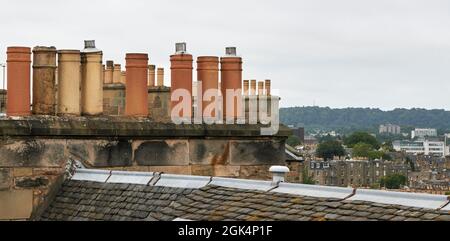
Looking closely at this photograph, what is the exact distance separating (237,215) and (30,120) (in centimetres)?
548

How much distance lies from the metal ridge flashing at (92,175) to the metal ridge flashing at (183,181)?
1395 mm

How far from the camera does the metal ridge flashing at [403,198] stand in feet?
37.5

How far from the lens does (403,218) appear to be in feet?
36.7

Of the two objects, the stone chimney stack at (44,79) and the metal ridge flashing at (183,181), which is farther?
the stone chimney stack at (44,79)

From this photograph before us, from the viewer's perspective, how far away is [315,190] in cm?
1318

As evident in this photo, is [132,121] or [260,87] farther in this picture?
[260,87]

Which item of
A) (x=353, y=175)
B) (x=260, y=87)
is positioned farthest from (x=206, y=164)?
(x=353, y=175)

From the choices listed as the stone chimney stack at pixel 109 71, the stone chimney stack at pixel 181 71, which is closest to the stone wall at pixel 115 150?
the stone chimney stack at pixel 181 71

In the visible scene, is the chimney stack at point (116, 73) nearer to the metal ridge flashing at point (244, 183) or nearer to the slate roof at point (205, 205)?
the slate roof at point (205, 205)

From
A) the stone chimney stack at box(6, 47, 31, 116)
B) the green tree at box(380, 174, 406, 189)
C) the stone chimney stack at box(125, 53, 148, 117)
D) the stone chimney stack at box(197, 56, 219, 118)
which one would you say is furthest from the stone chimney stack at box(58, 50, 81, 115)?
the green tree at box(380, 174, 406, 189)

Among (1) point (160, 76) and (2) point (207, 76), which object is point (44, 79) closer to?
(2) point (207, 76)

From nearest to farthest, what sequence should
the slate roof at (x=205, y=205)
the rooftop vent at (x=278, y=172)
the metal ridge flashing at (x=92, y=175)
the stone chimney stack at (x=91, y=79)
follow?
the slate roof at (x=205, y=205) → the rooftop vent at (x=278, y=172) → the metal ridge flashing at (x=92, y=175) → the stone chimney stack at (x=91, y=79)

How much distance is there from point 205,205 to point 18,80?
17.1ft

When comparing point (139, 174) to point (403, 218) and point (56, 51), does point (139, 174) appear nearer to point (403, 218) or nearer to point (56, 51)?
point (56, 51)
